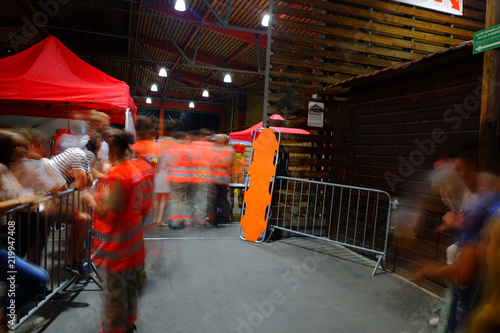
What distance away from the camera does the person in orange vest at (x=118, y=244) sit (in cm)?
266

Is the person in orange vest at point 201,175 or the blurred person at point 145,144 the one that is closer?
the blurred person at point 145,144

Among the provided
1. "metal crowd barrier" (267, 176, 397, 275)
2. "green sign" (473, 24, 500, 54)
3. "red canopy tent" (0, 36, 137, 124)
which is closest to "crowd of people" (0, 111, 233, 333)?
"red canopy tent" (0, 36, 137, 124)

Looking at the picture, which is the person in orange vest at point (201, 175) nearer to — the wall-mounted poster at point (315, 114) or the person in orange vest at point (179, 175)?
the person in orange vest at point (179, 175)

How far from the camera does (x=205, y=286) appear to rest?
4.48 m

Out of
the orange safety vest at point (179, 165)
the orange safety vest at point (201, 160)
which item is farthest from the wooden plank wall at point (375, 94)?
the orange safety vest at point (179, 165)

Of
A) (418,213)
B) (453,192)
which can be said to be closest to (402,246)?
(418,213)

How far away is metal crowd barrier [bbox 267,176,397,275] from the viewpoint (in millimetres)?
6066

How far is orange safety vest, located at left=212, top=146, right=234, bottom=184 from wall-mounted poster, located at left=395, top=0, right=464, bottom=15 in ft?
18.8

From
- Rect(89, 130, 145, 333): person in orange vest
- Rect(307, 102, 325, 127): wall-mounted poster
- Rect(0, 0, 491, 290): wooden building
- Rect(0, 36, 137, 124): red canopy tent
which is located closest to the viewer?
Rect(89, 130, 145, 333): person in orange vest

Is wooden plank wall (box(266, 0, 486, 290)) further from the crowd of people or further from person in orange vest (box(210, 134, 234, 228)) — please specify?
the crowd of people

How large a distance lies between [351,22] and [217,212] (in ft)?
18.6

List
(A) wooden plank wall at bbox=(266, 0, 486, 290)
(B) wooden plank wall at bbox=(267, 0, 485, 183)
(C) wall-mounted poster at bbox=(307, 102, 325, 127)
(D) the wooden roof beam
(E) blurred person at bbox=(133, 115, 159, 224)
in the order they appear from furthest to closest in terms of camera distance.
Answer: (D) the wooden roof beam < (C) wall-mounted poster at bbox=(307, 102, 325, 127) < (B) wooden plank wall at bbox=(267, 0, 485, 183) < (E) blurred person at bbox=(133, 115, 159, 224) < (A) wooden plank wall at bbox=(266, 0, 486, 290)

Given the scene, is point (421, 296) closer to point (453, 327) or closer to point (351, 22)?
point (453, 327)

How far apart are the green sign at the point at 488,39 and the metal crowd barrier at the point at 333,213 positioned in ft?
9.65
